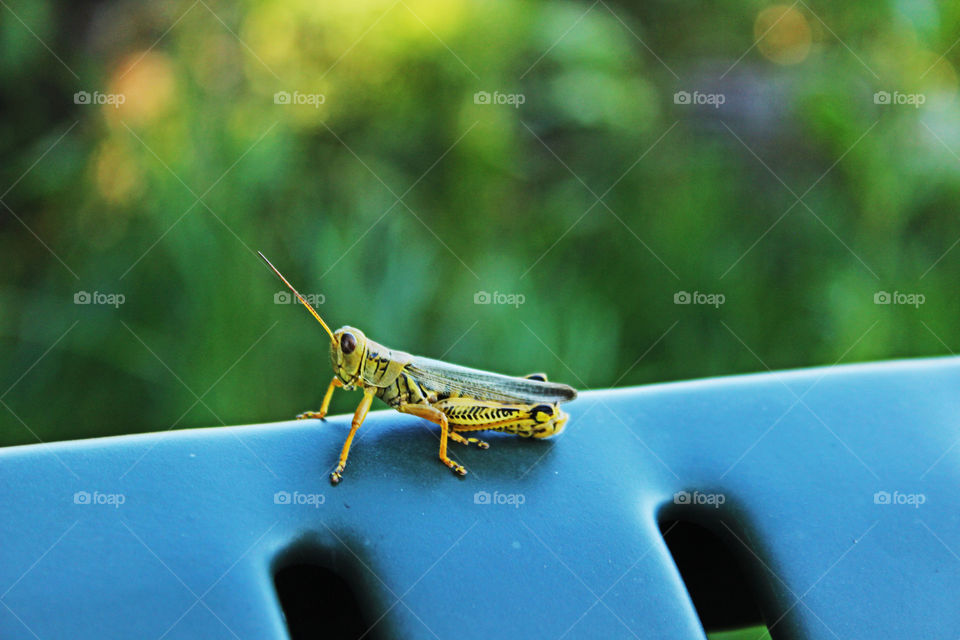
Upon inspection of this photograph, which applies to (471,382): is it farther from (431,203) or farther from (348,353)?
(431,203)

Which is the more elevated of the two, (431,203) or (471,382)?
(431,203)

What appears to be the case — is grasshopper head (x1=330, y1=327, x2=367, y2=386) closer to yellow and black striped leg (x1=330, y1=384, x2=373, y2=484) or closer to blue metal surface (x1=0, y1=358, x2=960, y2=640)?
yellow and black striped leg (x1=330, y1=384, x2=373, y2=484)

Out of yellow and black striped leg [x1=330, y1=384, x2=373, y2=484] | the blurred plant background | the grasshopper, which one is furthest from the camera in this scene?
the blurred plant background

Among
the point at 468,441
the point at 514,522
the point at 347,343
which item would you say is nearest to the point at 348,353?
the point at 347,343

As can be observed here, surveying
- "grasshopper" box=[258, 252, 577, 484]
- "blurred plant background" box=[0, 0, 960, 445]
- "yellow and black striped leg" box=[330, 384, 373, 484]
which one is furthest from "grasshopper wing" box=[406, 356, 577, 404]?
"blurred plant background" box=[0, 0, 960, 445]

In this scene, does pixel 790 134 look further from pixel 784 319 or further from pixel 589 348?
pixel 589 348

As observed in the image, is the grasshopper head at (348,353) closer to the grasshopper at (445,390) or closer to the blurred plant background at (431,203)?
the grasshopper at (445,390)

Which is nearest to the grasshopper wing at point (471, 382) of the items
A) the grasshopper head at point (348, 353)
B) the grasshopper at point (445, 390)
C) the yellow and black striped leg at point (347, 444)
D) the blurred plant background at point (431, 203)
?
the grasshopper at point (445, 390)

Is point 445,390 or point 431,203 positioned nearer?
point 445,390
